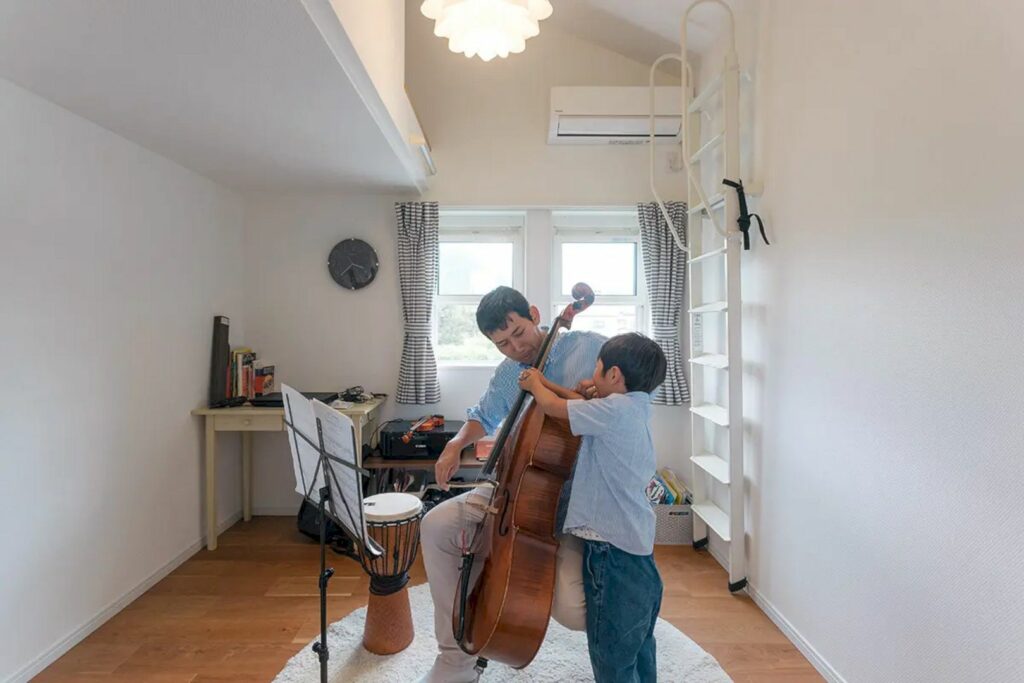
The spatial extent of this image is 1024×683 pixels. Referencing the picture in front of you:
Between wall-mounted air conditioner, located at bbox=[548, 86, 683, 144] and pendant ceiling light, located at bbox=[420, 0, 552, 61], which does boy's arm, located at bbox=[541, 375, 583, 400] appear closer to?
pendant ceiling light, located at bbox=[420, 0, 552, 61]

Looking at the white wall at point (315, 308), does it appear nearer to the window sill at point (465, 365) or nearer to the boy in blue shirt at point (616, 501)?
the window sill at point (465, 365)

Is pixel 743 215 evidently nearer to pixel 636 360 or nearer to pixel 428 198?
pixel 636 360

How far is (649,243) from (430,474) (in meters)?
1.91

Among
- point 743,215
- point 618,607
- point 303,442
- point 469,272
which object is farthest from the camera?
point 469,272

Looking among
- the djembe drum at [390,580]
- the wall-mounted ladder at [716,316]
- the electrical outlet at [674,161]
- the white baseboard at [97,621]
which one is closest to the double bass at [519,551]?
the djembe drum at [390,580]

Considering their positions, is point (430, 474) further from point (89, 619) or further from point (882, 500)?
point (882, 500)

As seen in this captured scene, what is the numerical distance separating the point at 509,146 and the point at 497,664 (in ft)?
8.96

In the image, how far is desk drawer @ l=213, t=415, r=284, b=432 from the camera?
273 centimetres

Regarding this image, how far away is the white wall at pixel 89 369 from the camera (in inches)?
69.1

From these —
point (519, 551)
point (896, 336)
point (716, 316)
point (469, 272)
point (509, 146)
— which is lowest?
point (519, 551)

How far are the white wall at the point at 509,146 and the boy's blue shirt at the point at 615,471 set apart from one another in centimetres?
213

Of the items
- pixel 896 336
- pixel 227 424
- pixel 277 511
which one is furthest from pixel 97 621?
pixel 896 336

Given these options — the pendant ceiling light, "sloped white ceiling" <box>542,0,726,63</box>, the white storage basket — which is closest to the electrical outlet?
"sloped white ceiling" <box>542,0,726,63</box>

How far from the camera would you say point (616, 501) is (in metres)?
1.39
